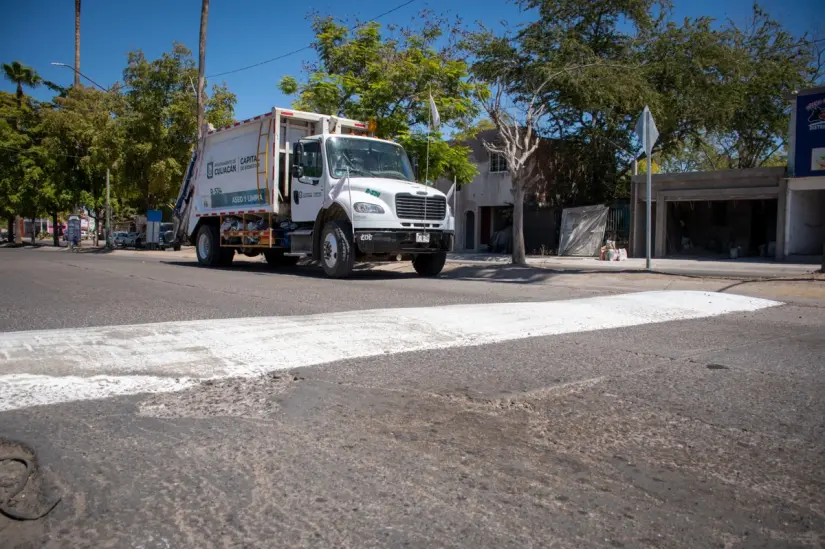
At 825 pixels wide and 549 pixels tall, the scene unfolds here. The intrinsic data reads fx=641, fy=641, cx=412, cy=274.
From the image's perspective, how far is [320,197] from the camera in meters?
12.9

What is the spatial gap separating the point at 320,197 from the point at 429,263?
2.88 metres

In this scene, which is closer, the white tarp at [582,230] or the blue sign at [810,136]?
the blue sign at [810,136]

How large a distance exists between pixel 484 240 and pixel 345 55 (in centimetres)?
1309

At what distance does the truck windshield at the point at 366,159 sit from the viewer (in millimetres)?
12766

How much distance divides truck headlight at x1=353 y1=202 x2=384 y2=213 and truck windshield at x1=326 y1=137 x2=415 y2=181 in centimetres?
90

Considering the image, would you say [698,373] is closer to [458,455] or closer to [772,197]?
[458,455]

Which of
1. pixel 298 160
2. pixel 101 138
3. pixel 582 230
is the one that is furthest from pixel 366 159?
pixel 101 138

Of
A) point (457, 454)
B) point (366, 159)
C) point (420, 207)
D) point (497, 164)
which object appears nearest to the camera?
point (457, 454)

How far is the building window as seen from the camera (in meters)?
28.6

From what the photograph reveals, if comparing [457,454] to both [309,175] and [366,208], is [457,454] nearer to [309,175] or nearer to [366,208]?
[366,208]

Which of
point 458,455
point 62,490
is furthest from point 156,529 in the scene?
point 458,455

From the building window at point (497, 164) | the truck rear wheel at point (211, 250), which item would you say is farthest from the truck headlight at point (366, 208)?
the building window at point (497, 164)

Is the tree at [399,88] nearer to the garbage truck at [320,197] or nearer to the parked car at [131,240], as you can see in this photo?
the garbage truck at [320,197]

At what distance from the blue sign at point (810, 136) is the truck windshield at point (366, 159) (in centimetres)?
1247
